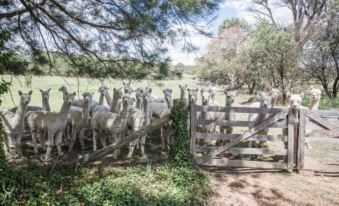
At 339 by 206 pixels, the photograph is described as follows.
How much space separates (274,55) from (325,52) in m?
2.92

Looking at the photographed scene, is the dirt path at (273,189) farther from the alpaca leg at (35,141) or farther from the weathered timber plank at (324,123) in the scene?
the alpaca leg at (35,141)

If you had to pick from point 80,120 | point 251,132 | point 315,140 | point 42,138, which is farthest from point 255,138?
point 42,138

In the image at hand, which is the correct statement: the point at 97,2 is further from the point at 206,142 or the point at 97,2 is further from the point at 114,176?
the point at 206,142

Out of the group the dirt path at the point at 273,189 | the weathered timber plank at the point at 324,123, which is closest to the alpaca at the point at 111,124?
the dirt path at the point at 273,189

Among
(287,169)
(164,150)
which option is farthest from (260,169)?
(164,150)

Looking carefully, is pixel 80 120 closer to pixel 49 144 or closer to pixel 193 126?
pixel 49 144

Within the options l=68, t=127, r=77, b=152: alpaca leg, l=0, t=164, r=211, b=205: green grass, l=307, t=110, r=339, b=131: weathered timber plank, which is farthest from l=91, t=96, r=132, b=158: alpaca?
l=307, t=110, r=339, b=131: weathered timber plank

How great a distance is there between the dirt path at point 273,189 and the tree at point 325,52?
14.9 metres

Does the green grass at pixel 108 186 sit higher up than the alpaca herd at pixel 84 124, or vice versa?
the alpaca herd at pixel 84 124

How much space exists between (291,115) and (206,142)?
136 inches

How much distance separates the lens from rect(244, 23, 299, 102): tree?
2045 cm

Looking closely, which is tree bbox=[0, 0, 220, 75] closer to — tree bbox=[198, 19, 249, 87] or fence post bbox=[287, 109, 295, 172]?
fence post bbox=[287, 109, 295, 172]

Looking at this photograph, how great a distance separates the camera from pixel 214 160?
307 inches

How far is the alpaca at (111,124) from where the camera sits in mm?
8883
